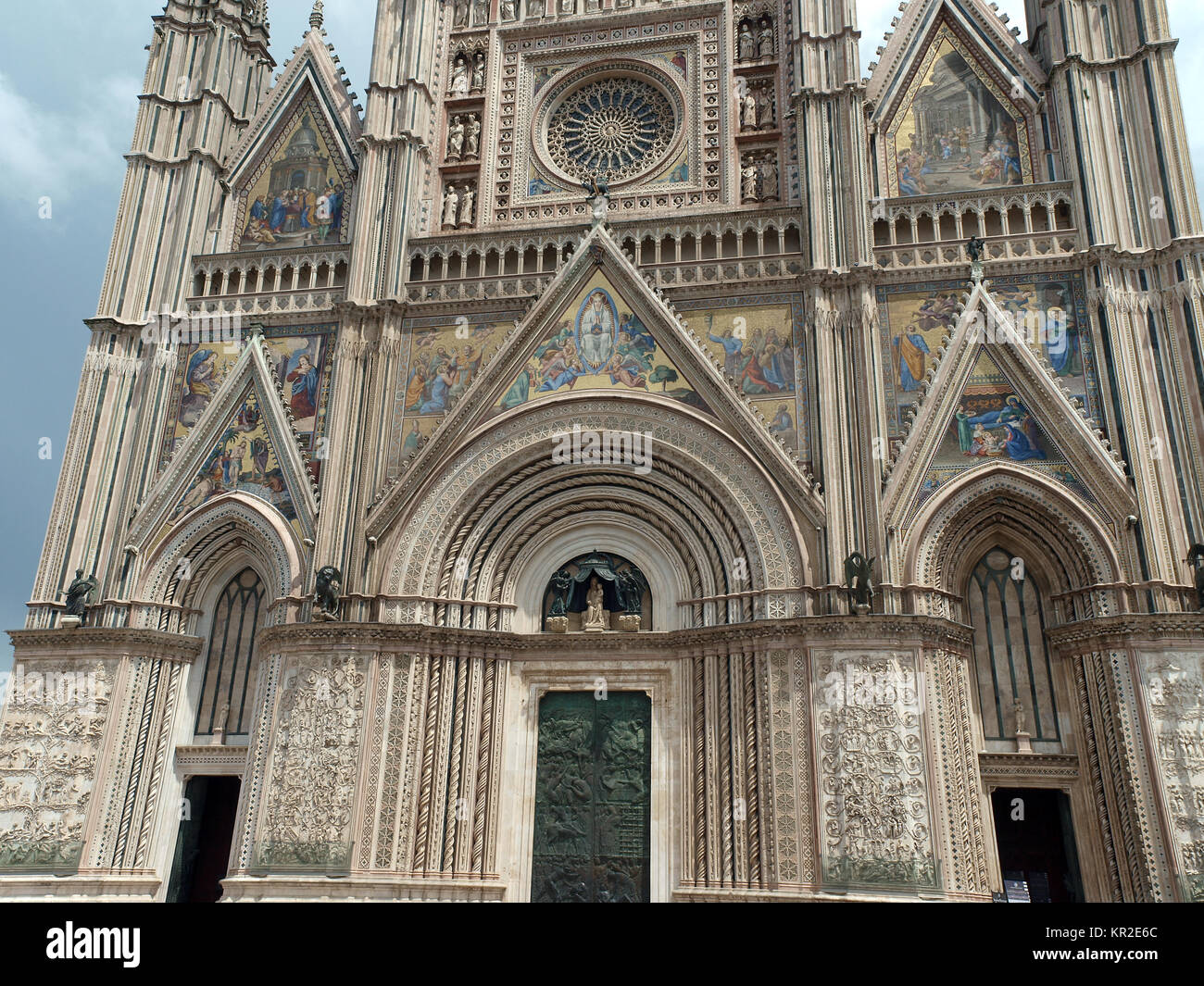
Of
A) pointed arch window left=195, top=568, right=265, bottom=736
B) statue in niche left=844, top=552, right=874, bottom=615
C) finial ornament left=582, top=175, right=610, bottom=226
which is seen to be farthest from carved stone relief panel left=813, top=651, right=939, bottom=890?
pointed arch window left=195, top=568, right=265, bottom=736

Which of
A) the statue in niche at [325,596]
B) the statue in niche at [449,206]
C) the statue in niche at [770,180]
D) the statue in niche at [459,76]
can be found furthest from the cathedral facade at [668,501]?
the statue in niche at [459,76]

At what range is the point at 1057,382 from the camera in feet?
55.6

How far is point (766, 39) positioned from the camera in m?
21.7

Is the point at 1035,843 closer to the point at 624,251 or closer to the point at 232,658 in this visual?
the point at 624,251

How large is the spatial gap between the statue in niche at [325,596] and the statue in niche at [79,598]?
187 inches

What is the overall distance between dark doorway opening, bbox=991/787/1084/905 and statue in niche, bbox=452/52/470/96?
1894cm

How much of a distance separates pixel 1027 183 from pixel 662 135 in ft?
25.8

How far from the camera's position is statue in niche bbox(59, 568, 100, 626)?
1844 cm

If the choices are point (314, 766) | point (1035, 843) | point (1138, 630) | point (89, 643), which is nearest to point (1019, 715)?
point (1035, 843)

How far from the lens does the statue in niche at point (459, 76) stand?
74.6 ft

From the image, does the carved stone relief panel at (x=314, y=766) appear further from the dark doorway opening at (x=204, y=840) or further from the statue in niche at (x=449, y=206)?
the statue in niche at (x=449, y=206)
